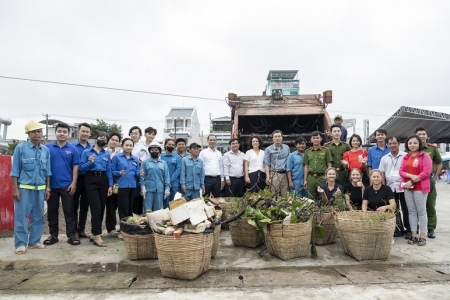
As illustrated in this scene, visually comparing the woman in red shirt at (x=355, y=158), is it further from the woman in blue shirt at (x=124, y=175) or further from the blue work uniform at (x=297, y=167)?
the woman in blue shirt at (x=124, y=175)

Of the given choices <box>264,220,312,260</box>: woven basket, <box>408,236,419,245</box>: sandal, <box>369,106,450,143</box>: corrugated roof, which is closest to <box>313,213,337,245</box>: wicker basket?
<box>264,220,312,260</box>: woven basket

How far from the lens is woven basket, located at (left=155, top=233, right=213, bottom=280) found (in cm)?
295

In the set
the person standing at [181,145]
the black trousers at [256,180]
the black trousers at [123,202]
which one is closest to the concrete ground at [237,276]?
the black trousers at [123,202]

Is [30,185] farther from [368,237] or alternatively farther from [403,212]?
[403,212]

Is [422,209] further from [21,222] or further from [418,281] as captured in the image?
[21,222]

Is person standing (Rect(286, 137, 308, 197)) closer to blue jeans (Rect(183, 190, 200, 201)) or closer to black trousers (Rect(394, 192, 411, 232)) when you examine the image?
black trousers (Rect(394, 192, 411, 232))

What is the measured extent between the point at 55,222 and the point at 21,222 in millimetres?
529

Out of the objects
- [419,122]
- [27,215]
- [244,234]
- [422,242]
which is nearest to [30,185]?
[27,215]

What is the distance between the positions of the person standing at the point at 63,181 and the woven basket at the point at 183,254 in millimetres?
2026

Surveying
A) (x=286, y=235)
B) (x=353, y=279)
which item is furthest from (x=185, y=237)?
(x=353, y=279)

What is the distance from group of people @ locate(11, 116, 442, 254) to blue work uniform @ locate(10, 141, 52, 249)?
0.01m

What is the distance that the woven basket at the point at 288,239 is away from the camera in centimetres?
351

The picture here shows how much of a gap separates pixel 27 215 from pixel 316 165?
410cm

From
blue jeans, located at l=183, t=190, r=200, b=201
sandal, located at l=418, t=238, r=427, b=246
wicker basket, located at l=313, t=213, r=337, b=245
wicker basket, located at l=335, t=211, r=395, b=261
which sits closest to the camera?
wicker basket, located at l=335, t=211, r=395, b=261
